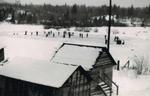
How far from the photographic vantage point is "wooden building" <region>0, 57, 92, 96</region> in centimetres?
1797

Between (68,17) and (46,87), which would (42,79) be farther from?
(68,17)

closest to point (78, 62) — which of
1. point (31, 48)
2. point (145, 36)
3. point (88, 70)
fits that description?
point (88, 70)

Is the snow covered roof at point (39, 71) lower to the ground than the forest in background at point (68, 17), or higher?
higher

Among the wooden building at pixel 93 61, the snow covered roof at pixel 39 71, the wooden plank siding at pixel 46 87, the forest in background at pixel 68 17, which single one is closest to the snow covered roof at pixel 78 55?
the wooden building at pixel 93 61

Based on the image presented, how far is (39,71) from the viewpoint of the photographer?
62.6ft

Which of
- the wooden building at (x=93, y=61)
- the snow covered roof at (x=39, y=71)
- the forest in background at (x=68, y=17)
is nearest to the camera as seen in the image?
the snow covered roof at (x=39, y=71)

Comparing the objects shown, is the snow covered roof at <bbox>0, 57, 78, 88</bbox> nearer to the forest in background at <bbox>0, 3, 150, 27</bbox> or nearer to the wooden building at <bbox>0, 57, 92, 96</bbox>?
the wooden building at <bbox>0, 57, 92, 96</bbox>

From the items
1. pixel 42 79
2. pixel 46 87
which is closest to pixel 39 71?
pixel 42 79

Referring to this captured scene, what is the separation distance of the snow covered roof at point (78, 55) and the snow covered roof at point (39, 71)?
2.95 metres

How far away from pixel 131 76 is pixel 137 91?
5343 mm

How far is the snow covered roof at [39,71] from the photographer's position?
17.9 meters

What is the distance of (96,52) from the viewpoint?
22922mm

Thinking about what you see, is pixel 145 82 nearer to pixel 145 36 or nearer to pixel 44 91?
pixel 44 91

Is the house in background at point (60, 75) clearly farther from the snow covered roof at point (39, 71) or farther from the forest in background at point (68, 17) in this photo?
the forest in background at point (68, 17)
